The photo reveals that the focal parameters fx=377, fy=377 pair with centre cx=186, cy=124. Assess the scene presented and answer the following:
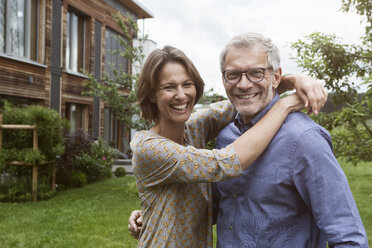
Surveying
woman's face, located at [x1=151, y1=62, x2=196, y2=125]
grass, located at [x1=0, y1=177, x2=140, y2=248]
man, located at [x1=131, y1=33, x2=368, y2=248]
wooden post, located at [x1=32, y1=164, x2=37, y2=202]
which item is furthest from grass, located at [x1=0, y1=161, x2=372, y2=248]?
man, located at [x1=131, y1=33, x2=368, y2=248]

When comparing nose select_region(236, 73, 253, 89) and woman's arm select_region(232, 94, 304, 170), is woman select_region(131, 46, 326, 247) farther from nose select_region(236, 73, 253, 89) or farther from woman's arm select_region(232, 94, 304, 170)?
nose select_region(236, 73, 253, 89)

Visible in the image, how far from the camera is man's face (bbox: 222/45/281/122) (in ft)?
6.13

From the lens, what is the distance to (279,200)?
1.69 m

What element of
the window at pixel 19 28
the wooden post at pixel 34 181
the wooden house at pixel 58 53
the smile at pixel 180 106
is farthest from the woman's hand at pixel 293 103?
the window at pixel 19 28

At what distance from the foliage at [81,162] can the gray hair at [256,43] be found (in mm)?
10140

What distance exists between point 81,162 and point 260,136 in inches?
436

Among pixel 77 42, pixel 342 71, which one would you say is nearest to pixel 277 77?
pixel 342 71

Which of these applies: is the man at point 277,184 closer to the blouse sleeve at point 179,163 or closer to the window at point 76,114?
the blouse sleeve at point 179,163

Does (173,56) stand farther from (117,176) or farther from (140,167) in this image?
(117,176)

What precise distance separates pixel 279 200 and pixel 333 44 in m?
4.98

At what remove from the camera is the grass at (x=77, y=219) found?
236 inches

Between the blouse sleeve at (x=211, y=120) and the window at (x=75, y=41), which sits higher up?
the window at (x=75, y=41)

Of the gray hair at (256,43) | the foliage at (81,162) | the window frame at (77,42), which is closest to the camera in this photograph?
the gray hair at (256,43)

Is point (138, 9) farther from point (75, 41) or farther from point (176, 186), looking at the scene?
point (176, 186)
